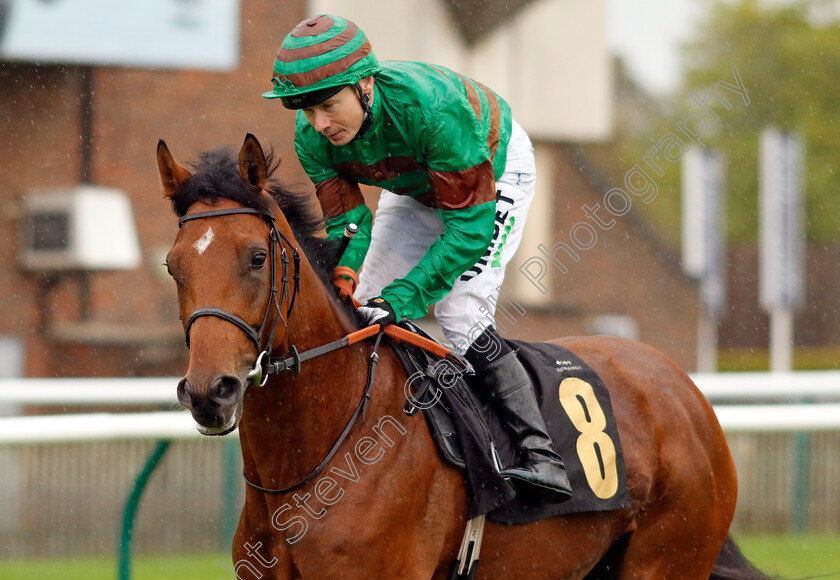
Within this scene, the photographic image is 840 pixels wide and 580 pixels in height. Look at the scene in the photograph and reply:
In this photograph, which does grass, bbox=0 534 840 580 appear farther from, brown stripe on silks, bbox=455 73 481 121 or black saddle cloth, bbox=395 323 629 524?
brown stripe on silks, bbox=455 73 481 121

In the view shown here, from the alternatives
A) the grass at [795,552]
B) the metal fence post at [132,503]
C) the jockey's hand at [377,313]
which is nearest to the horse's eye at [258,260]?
the jockey's hand at [377,313]

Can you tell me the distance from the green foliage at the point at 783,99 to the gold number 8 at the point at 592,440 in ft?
78.9

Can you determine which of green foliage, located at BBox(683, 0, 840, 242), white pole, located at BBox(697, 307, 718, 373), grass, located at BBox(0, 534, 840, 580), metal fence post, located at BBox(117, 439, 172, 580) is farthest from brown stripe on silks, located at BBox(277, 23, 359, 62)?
green foliage, located at BBox(683, 0, 840, 242)

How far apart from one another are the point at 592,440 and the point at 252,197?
143cm

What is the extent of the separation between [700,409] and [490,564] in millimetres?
1116

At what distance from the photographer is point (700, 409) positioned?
153 inches

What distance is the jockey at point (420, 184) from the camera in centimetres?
300

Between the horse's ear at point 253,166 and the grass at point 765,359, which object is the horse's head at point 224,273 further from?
the grass at point 765,359

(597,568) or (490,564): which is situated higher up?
(490,564)

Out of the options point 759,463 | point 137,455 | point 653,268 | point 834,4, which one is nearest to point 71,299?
point 137,455

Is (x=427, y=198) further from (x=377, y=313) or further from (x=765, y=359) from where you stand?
(x=765, y=359)

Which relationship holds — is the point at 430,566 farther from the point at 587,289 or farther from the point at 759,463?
the point at 587,289

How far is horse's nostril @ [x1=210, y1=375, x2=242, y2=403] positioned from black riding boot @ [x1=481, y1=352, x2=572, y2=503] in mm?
1019

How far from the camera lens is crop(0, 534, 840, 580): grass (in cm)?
524
